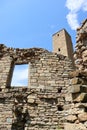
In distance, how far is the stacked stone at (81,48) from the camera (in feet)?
23.7

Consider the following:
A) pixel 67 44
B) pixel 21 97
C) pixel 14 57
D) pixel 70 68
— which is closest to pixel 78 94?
pixel 21 97

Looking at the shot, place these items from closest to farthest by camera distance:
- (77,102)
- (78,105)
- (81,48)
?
(78,105)
(77,102)
(81,48)

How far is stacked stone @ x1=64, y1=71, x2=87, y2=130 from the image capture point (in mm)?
3647

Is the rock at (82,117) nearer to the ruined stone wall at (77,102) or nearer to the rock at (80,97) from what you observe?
the ruined stone wall at (77,102)

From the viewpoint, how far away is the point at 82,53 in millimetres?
7535

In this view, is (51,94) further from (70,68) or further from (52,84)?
(70,68)

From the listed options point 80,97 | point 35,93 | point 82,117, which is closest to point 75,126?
point 82,117

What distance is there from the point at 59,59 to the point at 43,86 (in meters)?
1.68

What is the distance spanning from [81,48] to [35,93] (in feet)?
8.40

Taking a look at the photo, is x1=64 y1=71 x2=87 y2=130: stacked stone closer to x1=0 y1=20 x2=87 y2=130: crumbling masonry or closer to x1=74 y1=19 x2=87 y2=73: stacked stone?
x1=0 y1=20 x2=87 y2=130: crumbling masonry

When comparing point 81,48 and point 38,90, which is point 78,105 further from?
point 38,90

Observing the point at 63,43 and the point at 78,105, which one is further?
the point at 63,43

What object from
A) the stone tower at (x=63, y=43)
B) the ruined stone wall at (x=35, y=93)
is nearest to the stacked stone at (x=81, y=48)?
the ruined stone wall at (x=35, y=93)

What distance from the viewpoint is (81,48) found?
7.74 metres
